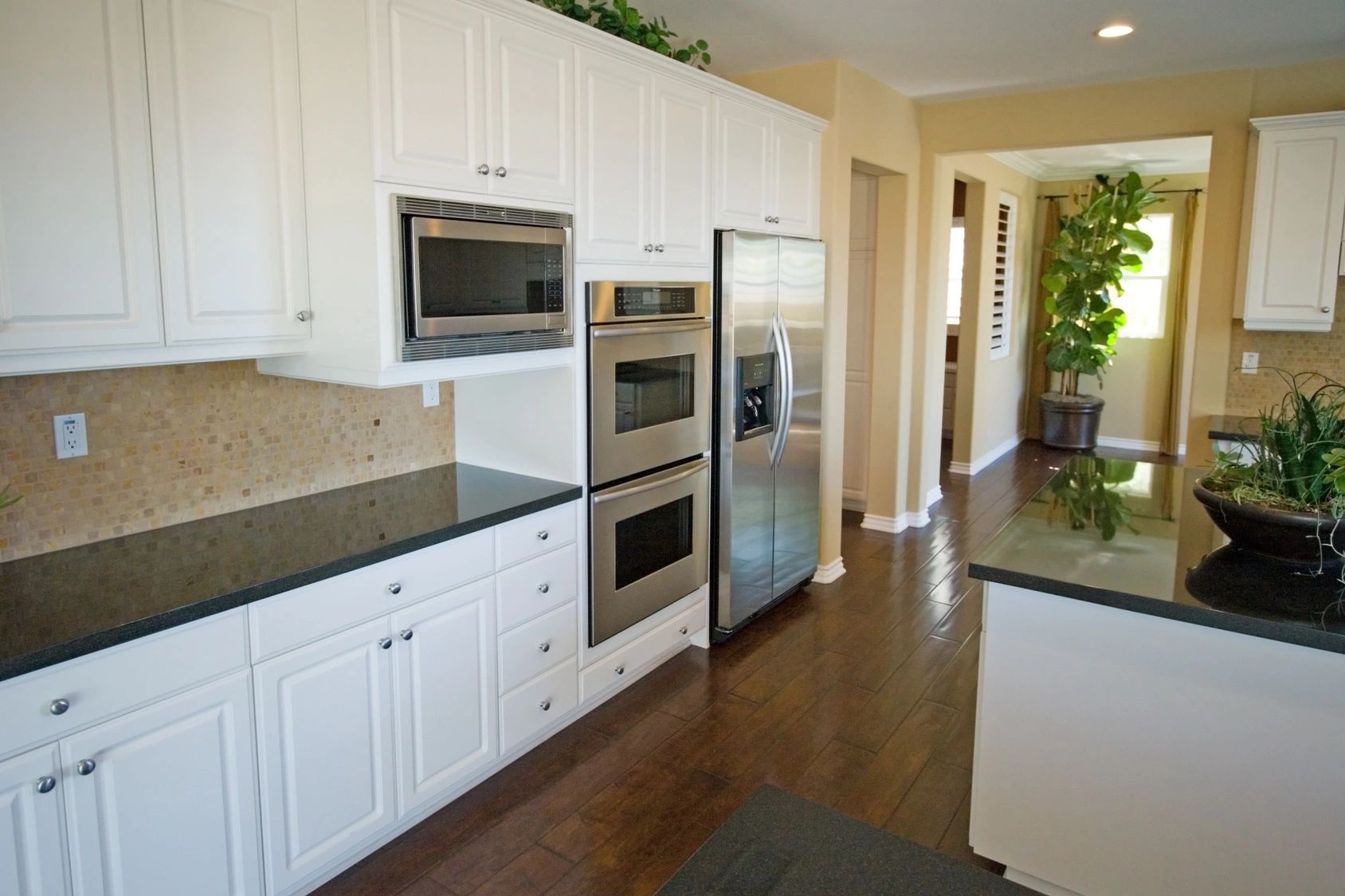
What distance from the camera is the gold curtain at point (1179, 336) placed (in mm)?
7586

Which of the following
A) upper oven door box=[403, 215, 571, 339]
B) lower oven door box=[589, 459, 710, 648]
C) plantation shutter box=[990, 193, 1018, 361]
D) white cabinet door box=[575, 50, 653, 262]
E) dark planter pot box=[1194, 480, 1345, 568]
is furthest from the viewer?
plantation shutter box=[990, 193, 1018, 361]

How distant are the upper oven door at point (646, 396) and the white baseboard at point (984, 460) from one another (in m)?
4.25

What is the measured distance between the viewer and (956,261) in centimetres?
750

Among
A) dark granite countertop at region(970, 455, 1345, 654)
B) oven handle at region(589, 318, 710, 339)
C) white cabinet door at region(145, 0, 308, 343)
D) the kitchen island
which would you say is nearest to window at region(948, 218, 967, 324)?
oven handle at region(589, 318, 710, 339)

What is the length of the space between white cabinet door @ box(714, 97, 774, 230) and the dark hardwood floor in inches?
71.4

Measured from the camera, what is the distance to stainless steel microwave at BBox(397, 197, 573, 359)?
2262 mm

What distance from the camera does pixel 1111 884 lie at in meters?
2.04

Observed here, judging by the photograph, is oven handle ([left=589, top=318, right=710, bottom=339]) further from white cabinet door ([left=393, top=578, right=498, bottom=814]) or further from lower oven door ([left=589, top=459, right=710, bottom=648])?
white cabinet door ([left=393, top=578, right=498, bottom=814])

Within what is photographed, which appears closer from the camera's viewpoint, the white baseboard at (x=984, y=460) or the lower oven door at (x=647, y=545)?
the lower oven door at (x=647, y=545)

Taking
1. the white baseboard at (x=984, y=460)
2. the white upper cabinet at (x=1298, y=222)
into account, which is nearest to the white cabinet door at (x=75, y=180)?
the white upper cabinet at (x=1298, y=222)

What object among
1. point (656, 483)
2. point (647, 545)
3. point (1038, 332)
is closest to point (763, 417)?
point (656, 483)

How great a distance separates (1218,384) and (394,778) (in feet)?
14.4

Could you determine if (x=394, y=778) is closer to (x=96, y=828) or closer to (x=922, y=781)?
(x=96, y=828)

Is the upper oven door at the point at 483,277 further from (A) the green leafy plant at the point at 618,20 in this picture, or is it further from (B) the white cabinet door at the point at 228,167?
(A) the green leafy plant at the point at 618,20
